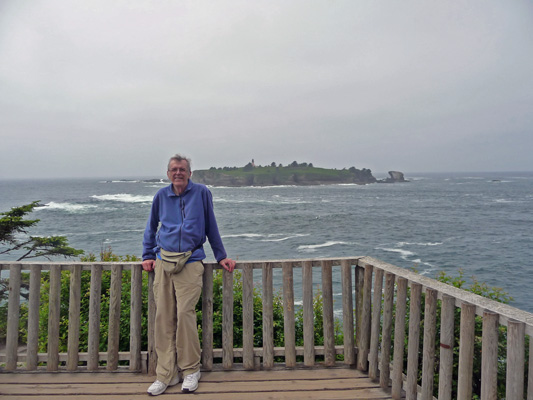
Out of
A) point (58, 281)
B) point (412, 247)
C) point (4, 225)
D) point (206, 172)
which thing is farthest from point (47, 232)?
point (206, 172)

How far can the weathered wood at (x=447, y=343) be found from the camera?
9.56 feet

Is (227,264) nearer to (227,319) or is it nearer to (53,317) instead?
(227,319)

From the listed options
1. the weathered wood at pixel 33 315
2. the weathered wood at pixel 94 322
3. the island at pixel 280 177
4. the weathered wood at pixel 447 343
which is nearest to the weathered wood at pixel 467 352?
the weathered wood at pixel 447 343

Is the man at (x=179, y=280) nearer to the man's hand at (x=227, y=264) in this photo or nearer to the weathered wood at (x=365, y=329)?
the man's hand at (x=227, y=264)

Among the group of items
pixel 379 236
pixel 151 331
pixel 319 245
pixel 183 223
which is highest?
pixel 183 223

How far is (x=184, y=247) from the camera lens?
3.76 meters

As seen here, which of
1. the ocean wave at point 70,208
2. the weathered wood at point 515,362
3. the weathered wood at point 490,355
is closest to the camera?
the weathered wood at point 515,362

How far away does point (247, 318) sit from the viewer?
13.4ft

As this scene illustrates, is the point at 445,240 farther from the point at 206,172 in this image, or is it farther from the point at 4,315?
the point at 206,172

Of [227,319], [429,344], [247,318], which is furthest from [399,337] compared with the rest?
[227,319]

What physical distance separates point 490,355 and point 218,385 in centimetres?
251

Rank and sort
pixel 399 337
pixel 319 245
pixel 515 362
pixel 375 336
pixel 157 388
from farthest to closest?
1. pixel 319 245
2. pixel 375 336
3. pixel 157 388
4. pixel 399 337
5. pixel 515 362

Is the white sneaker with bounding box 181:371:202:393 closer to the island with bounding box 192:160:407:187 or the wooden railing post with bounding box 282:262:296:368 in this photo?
the wooden railing post with bounding box 282:262:296:368

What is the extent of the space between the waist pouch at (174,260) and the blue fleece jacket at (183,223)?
51 millimetres
